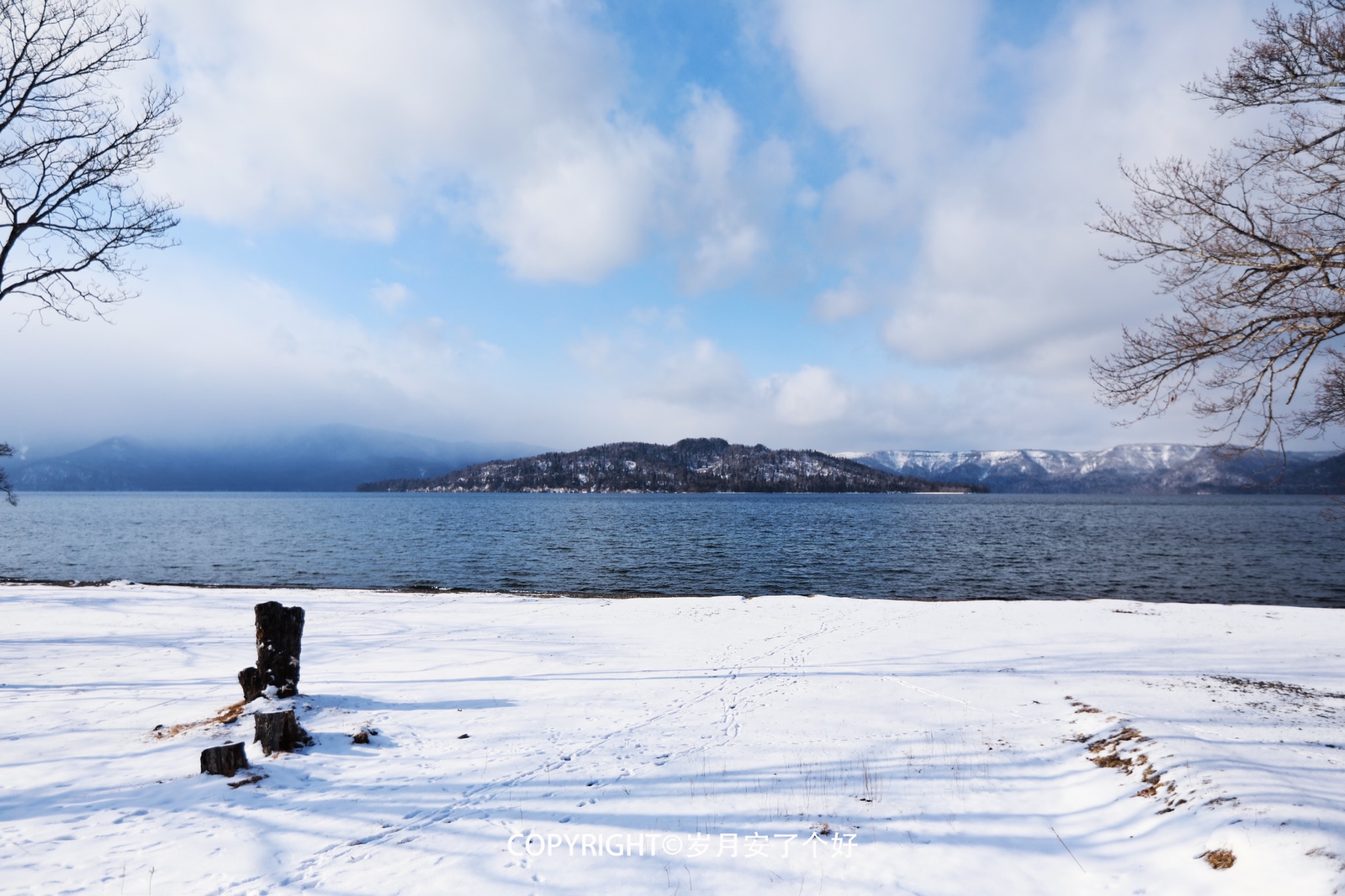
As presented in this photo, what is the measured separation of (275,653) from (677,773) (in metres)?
7.29

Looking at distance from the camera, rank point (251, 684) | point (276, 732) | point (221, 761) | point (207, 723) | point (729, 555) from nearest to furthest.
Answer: point (221, 761) → point (276, 732) → point (207, 723) → point (251, 684) → point (729, 555)

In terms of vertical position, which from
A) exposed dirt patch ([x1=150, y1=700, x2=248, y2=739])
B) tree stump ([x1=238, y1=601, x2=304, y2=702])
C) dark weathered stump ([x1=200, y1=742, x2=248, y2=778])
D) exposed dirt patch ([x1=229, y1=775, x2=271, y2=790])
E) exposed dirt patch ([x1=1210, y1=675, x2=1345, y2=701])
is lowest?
exposed dirt patch ([x1=1210, y1=675, x2=1345, y2=701])

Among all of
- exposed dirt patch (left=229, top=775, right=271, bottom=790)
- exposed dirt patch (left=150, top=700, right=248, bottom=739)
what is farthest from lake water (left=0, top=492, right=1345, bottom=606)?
exposed dirt patch (left=150, top=700, right=248, bottom=739)

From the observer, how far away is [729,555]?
5088cm

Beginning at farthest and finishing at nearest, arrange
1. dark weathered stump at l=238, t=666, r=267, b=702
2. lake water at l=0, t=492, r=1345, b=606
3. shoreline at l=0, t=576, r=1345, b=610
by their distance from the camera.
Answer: lake water at l=0, t=492, r=1345, b=606
shoreline at l=0, t=576, r=1345, b=610
dark weathered stump at l=238, t=666, r=267, b=702

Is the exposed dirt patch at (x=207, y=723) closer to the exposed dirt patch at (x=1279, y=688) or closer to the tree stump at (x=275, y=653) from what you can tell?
the tree stump at (x=275, y=653)

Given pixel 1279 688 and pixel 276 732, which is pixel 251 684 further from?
pixel 1279 688

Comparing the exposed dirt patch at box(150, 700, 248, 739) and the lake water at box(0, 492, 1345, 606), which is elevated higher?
the exposed dirt patch at box(150, 700, 248, 739)

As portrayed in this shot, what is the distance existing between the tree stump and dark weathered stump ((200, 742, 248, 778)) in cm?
238

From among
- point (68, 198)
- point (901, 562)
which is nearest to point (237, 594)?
point (68, 198)

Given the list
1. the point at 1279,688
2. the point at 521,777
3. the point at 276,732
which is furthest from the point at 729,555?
the point at 276,732

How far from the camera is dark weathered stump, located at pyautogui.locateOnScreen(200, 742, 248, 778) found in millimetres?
→ 7418

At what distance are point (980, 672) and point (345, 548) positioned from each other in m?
57.4

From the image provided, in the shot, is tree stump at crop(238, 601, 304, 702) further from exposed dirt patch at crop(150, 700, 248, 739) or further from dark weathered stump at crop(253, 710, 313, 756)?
dark weathered stump at crop(253, 710, 313, 756)
